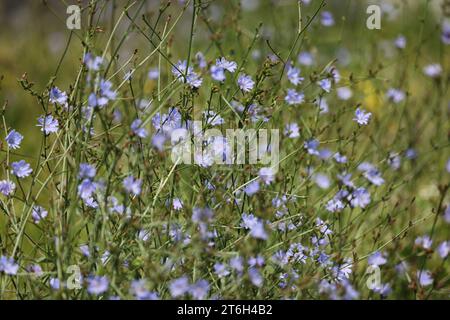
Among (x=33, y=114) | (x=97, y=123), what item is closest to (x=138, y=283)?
(x=97, y=123)

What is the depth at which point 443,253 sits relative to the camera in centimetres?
247

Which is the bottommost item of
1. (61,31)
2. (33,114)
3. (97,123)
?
(97,123)

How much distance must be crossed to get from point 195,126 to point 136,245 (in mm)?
481

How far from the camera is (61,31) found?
623cm

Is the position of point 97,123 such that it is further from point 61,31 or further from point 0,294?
point 61,31
